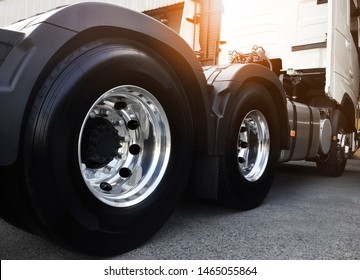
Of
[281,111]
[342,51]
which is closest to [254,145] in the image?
[281,111]

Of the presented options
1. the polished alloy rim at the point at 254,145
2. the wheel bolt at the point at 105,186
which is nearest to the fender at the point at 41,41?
the wheel bolt at the point at 105,186

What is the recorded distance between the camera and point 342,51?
432cm

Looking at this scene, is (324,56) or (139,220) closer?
(139,220)

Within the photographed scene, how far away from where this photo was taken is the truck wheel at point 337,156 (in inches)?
183

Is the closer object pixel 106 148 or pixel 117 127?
pixel 106 148

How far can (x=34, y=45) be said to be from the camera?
1.38m

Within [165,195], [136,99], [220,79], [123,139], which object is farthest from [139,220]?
[220,79]

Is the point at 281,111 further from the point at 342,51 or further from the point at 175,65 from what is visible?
the point at 342,51

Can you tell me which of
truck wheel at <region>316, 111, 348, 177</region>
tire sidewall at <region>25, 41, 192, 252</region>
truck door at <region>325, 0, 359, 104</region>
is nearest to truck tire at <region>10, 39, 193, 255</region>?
tire sidewall at <region>25, 41, 192, 252</region>

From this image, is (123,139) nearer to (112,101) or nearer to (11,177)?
(112,101)

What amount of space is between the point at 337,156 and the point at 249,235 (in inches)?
120

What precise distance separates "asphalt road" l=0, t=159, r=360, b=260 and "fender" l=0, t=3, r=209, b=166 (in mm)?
742

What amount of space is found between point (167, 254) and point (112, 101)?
81cm

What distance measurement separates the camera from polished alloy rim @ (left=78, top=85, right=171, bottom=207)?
177 cm
